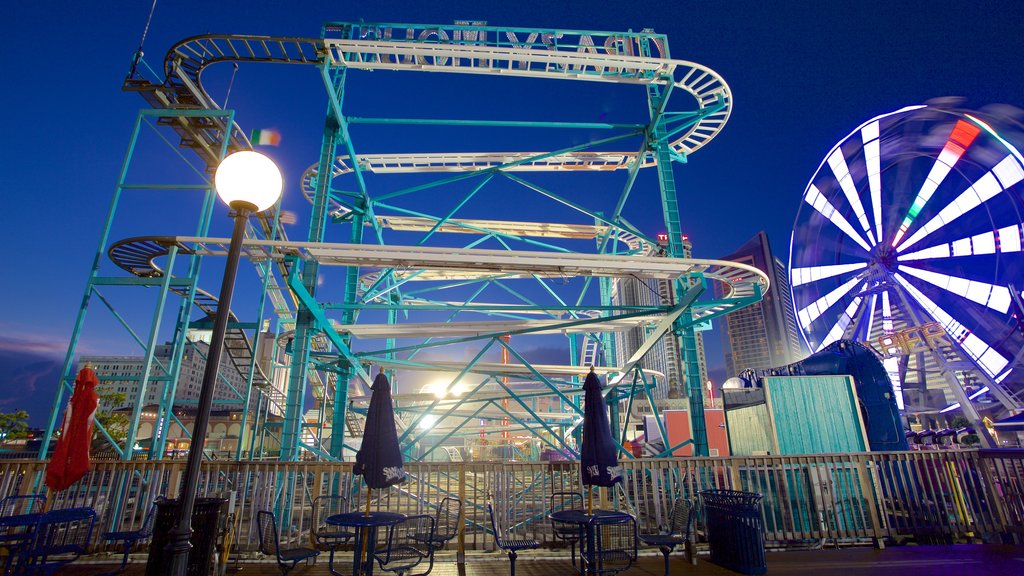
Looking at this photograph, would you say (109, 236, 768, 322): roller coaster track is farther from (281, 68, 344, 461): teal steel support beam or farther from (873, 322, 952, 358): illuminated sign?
(873, 322, 952, 358): illuminated sign

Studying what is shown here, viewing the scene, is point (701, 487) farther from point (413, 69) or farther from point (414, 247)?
point (413, 69)

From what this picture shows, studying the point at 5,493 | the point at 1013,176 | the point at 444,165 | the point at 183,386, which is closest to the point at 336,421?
the point at 5,493

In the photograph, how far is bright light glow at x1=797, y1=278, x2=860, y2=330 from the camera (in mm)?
23922

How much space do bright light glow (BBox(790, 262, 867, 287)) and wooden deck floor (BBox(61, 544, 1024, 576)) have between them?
19.2 m

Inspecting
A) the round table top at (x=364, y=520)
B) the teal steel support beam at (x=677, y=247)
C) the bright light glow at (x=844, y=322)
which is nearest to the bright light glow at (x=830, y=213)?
the bright light glow at (x=844, y=322)

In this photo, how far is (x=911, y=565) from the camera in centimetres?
664

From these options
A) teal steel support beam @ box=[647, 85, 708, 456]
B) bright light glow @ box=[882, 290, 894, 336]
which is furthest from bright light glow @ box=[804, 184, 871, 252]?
teal steel support beam @ box=[647, 85, 708, 456]

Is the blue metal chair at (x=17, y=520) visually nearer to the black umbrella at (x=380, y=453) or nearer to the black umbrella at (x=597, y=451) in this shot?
the black umbrella at (x=380, y=453)

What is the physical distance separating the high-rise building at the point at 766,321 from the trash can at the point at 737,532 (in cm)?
9807

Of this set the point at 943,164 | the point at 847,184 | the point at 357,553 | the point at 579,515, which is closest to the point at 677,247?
the point at 579,515

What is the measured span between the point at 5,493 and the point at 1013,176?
27.4 meters

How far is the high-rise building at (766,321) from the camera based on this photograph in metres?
128

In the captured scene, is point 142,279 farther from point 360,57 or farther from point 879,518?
point 879,518

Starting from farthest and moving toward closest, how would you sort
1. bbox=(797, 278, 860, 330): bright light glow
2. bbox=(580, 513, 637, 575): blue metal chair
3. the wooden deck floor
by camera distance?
bbox=(797, 278, 860, 330): bright light glow → the wooden deck floor → bbox=(580, 513, 637, 575): blue metal chair
